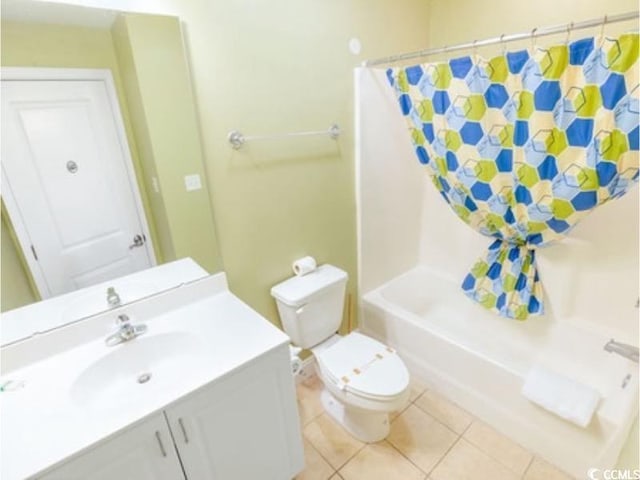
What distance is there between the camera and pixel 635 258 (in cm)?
172

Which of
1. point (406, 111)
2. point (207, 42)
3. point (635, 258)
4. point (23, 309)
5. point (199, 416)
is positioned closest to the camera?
point (199, 416)

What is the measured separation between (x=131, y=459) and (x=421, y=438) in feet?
4.53

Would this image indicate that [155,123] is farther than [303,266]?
No

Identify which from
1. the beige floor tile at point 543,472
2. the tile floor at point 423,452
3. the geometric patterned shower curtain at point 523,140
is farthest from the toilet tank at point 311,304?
the beige floor tile at point 543,472

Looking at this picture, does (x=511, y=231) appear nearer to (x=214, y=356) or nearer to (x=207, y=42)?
(x=214, y=356)

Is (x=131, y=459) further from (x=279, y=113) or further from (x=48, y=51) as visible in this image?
(x=279, y=113)

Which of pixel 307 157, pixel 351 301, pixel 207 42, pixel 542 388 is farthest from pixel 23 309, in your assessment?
pixel 542 388

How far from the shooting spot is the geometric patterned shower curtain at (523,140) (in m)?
1.26

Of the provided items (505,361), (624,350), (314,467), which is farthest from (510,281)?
(314,467)

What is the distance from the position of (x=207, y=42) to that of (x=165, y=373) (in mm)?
1276

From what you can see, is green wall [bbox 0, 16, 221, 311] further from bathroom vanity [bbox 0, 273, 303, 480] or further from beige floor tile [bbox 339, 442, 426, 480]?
beige floor tile [bbox 339, 442, 426, 480]

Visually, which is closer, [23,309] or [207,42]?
[23,309]

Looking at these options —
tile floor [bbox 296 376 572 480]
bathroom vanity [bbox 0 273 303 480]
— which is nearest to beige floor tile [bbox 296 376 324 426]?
tile floor [bbox 296 376 572 480]

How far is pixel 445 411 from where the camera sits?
1.91m
